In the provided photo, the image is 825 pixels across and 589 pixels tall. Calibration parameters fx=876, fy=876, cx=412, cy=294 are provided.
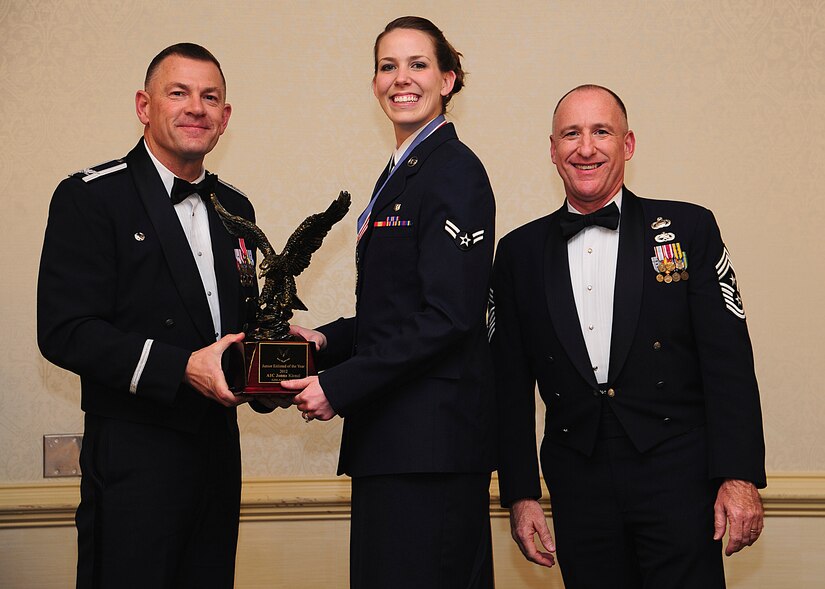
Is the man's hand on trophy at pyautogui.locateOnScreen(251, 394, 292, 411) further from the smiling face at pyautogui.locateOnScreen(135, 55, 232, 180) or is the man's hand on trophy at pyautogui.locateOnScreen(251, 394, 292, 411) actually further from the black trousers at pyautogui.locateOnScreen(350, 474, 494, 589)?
the smiling face at pyautogui.locateOnScreen(135, 55, 232, 180)

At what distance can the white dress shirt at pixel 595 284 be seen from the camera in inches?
89.8

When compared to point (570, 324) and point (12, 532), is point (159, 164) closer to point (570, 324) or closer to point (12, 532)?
point (570, 324)

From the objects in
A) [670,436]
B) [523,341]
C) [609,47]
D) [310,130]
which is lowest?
[670,436]

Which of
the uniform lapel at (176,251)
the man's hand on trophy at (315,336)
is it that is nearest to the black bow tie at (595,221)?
the man's hand on trophy at (315,336)

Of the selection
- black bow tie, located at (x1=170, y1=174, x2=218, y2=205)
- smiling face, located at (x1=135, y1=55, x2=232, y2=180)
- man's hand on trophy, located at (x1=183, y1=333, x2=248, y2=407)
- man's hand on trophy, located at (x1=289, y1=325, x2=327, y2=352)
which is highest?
smiling face, located at (x1=135, y1=55, x2=232, y2=180)

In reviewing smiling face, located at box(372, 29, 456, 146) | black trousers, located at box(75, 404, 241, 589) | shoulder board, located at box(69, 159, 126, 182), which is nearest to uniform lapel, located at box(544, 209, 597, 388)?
smiling face, located at box(372, 29, 456, 146)

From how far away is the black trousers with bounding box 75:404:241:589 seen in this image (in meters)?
2.07

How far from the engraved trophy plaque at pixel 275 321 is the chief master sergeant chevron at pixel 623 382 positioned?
596 mm

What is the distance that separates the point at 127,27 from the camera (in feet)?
10.7

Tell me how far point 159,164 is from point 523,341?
1.10m

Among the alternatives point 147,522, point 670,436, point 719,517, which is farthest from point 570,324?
point 147,522

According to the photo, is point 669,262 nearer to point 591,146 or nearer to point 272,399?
point 591,146

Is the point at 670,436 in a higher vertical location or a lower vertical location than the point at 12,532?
higher

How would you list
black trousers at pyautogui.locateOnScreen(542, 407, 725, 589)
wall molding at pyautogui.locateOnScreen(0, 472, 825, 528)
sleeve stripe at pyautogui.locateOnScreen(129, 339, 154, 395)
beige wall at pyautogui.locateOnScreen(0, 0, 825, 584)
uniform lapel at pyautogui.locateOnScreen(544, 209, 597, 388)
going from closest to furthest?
sleeve stripe at pyautogui.locateOnScreen(129, 339, 154, 395)
black trousers at pyautogui.locateOnScreen(542, 407, 725, 589)
uniform lapel at pyautogui.locateOnScreen(544, 209, 597, 388)
wall molding at pyautogui.locateOnScreen(0, 472, 825, 528)
beige wall at pyautogui.locateOnScreen(0, 0, 825, 584)
